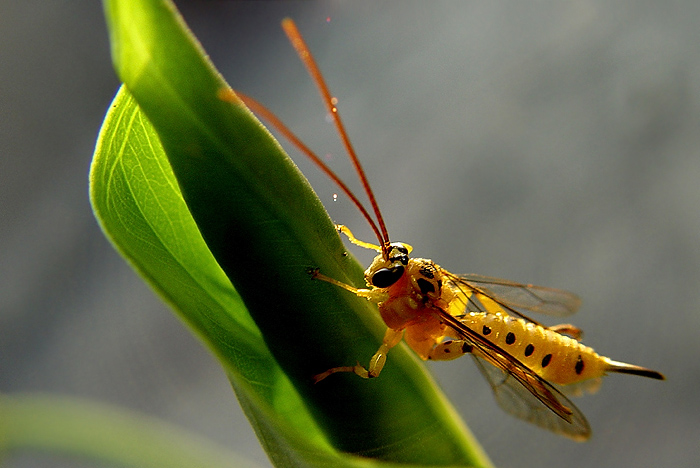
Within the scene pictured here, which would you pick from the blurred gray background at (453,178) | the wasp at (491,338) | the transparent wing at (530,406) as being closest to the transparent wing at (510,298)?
the wasp at (491,338)

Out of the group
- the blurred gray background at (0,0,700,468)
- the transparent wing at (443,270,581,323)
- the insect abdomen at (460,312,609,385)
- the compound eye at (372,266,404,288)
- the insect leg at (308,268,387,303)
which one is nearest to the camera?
the insect leg at (308,268,387,303)

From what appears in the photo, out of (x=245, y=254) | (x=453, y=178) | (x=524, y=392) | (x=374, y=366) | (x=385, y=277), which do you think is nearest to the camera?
(x=245, y=254)

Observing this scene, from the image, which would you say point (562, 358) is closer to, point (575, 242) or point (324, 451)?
point (324, 451)

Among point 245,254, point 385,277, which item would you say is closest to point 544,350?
point 385,277

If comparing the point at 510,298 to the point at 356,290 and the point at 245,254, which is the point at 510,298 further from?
the point at 245,254

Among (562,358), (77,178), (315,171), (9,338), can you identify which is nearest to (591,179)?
(315,171)

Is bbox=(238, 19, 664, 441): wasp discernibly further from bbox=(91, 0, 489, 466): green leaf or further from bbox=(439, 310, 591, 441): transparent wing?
bbox=(91, 0, 489, 466): green leaf

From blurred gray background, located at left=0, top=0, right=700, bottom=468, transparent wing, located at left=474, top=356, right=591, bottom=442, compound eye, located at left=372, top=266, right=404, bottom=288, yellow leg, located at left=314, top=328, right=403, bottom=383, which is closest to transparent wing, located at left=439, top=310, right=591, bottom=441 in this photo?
transparent wing, located at left=474, top=356, right=591, bottom=442
